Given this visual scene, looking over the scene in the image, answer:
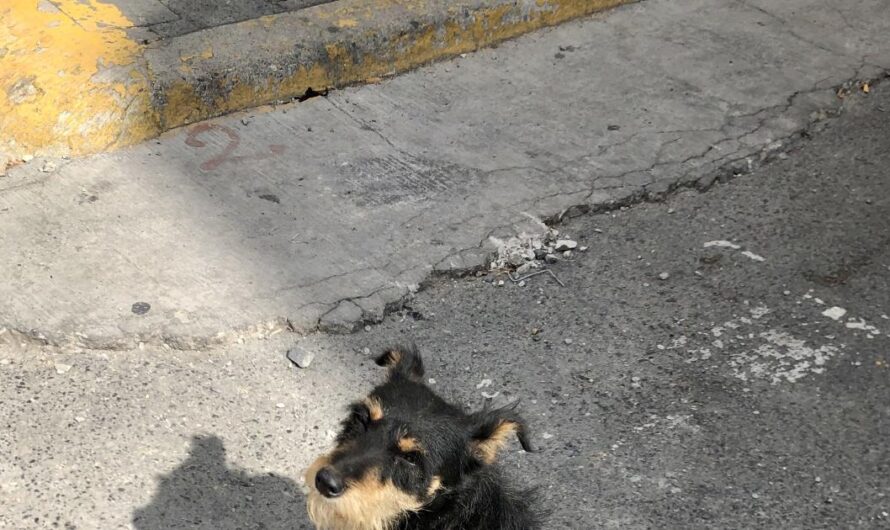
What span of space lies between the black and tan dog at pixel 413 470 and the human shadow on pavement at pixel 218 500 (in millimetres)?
573

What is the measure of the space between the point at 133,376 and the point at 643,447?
2.08 metres

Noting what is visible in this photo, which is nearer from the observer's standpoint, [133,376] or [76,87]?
[133,376]

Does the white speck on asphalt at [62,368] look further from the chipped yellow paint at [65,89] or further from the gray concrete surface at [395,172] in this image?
the chipped yellow paint at [65,89]

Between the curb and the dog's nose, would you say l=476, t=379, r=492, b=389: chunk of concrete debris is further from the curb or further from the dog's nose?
the curb

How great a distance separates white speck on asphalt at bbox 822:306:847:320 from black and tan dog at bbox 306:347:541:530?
6.76 feet

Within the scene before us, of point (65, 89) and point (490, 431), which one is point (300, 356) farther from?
point (65, 89)

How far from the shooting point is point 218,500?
3.84 meters

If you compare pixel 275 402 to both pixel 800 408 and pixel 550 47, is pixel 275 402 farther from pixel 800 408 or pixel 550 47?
pixel 550 47

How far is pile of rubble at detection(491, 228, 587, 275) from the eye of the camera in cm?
507

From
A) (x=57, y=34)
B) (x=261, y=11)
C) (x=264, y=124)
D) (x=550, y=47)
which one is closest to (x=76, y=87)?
(x=57, y=34)

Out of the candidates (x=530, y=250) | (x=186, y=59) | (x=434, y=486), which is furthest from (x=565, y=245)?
(x=186, y=59)

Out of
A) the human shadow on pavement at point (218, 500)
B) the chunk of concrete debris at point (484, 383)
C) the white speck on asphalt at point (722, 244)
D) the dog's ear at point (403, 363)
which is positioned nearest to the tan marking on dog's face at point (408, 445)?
the dog's ear at point (403, 363)

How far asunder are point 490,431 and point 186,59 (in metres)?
3.32

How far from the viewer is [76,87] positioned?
5.40 m
